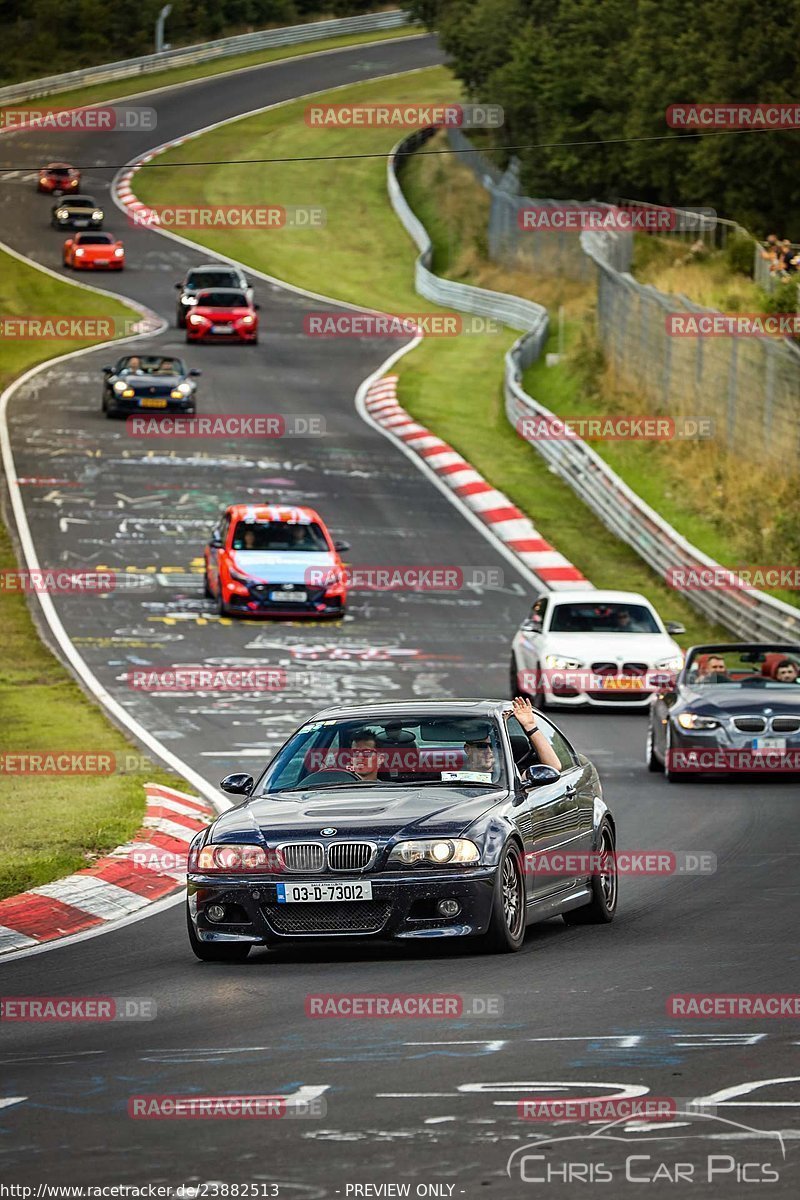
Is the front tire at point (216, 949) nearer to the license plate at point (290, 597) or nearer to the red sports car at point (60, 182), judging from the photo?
the license plate at point (290, 597)

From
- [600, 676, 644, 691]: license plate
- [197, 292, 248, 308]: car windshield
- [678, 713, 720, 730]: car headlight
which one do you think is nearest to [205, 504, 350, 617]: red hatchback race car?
[600, 676, 644, 691]: license plate

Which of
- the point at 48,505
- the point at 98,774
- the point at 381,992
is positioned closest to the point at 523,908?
the point at 381,992

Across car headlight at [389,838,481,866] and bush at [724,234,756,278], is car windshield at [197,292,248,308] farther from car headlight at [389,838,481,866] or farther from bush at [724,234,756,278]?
car headlight at [389,838,481,866]

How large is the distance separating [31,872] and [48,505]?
2468cm

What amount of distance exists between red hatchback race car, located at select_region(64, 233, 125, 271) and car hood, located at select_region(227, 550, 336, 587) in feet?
122

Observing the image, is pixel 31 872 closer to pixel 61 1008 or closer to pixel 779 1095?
pixel 61 1008

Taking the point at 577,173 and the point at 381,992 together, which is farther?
the point at 577,173

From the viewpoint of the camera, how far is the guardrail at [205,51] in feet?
322

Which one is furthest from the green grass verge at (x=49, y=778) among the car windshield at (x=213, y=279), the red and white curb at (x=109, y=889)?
the car windshield at (x=213, y=279)

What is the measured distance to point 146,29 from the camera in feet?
376

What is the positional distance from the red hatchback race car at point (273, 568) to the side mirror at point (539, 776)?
19.5 meters

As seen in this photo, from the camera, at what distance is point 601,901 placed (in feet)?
40.9

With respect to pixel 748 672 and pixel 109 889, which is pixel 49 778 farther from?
pixel 748 672

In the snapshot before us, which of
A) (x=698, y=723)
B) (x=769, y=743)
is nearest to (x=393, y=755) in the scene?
(x=698, y=723)
